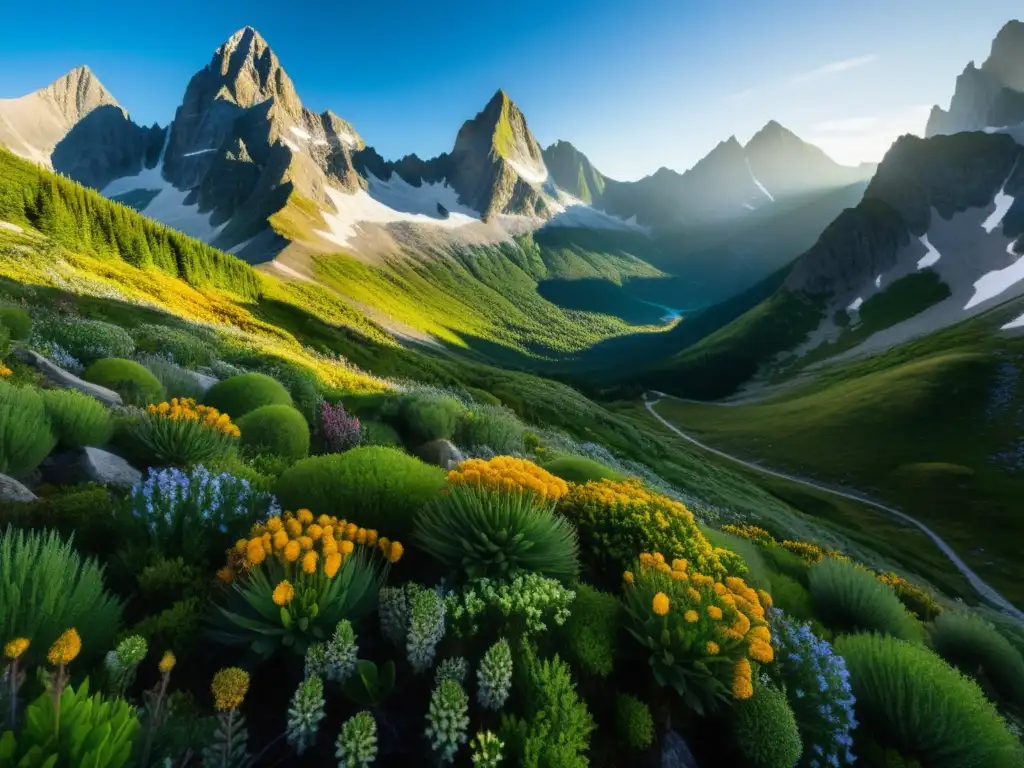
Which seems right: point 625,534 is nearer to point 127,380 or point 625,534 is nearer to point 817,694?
point 817,694

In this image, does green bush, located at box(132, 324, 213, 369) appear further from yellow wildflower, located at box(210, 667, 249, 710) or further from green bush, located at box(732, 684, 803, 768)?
green bush, located at box(732, 684, 803, 768)

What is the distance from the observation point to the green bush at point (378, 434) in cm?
1165

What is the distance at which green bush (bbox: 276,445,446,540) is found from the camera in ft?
18.5

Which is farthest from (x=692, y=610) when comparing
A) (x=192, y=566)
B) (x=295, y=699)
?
(x=192, y=566)

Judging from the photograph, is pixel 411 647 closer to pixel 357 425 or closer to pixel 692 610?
pixel 692 610

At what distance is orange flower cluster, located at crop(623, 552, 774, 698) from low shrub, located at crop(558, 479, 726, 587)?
2.52ft

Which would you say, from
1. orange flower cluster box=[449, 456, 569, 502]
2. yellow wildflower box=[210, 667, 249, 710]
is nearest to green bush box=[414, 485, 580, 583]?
orange flower cluster box=[449, 456, 569, 502]

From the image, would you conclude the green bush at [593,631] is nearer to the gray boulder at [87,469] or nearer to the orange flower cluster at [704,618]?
the orange flower cluster at [704,618]

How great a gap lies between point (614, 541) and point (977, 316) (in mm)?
165875

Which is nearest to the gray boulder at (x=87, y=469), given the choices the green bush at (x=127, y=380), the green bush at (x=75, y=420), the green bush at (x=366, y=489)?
the green bush at (x=75, y=420)

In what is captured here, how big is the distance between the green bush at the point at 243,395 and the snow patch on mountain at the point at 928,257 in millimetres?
204541

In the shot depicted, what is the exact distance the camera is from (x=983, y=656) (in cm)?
910

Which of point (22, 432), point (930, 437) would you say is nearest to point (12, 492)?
point (22, 432)

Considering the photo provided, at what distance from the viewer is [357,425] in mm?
11570
